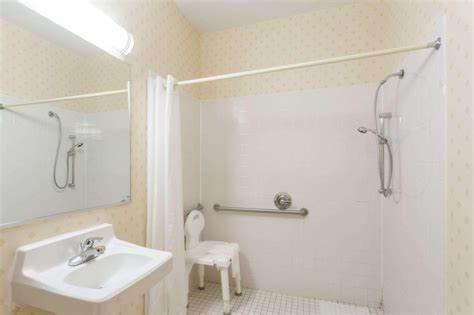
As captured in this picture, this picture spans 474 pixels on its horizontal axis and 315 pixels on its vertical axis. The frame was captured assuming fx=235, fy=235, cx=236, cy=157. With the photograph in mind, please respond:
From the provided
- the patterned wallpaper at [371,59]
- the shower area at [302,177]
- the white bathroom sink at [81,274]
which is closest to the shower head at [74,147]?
the white bathroom sink at [81,274]

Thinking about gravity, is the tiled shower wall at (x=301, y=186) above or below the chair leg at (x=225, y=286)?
above

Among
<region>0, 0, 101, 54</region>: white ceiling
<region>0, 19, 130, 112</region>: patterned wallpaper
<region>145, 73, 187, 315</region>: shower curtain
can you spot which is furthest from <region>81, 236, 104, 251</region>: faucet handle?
<region>0, 0, 101, 54</region>: white ceiling

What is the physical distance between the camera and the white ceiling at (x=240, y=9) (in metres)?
2.01

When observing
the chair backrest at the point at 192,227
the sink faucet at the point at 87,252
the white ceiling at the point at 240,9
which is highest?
the white ceiling at the point at 240,9

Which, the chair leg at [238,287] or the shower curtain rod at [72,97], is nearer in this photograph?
the shower curtain rod at [72,97]

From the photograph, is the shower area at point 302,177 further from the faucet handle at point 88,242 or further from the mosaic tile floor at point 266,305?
the faucet handle at point 88,242

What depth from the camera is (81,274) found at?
108 cm

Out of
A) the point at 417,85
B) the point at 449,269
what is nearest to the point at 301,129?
the point at 417,85

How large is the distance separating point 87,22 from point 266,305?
2.34 m

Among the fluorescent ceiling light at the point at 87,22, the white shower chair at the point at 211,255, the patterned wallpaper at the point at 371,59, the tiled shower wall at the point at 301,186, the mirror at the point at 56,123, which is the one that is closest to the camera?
the patterned wallpaper at the point at 371,59

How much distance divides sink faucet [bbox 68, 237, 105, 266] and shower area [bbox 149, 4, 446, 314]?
0.98 metres

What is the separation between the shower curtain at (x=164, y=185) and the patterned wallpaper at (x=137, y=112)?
53 mm

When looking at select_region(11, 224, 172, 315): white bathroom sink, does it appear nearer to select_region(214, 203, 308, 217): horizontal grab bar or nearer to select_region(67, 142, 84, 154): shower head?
select_region(67, 142, 84, 154): shower head

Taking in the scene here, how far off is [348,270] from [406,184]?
100 centimetres
